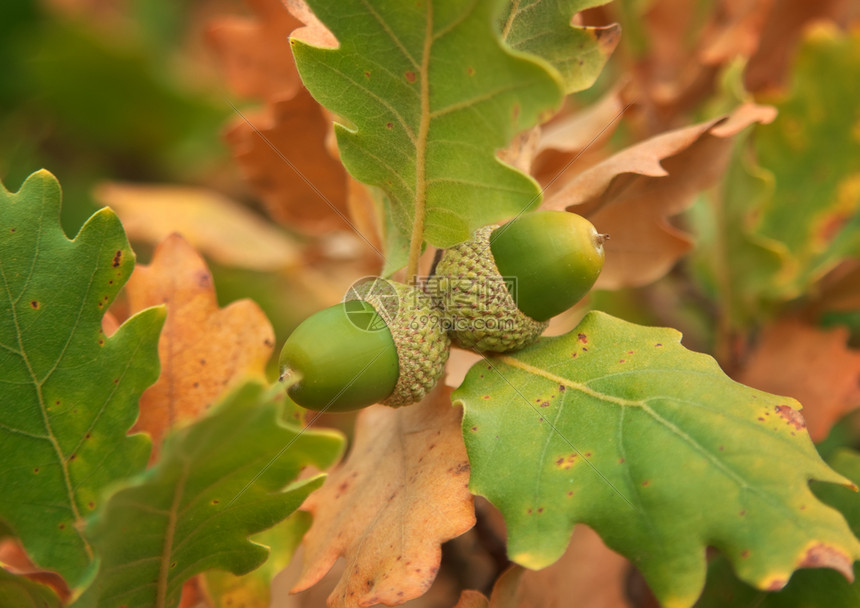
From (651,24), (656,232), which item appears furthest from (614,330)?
(651,24)

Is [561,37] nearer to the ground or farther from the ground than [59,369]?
farther from the ground

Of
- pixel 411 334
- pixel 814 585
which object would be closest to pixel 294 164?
pixel 411 334

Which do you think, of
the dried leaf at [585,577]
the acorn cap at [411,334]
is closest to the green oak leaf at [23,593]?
the acorn cap at [411,334]

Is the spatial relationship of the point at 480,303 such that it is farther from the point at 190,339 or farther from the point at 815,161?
the point at 815,161

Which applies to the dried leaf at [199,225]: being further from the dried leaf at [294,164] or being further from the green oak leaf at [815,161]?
the green oak leaf at [815,161]

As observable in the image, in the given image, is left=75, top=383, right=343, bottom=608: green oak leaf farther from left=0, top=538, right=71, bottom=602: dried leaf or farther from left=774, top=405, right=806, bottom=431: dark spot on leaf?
left=774, top=405, right=806, bottom=431: dark spot on leaf

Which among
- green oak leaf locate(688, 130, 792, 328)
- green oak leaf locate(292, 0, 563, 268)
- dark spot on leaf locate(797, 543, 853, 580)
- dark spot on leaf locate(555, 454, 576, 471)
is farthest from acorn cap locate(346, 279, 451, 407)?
green oak leaf locate(688, 130, 792, 328)

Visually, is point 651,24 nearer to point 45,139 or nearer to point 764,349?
point 764,349
